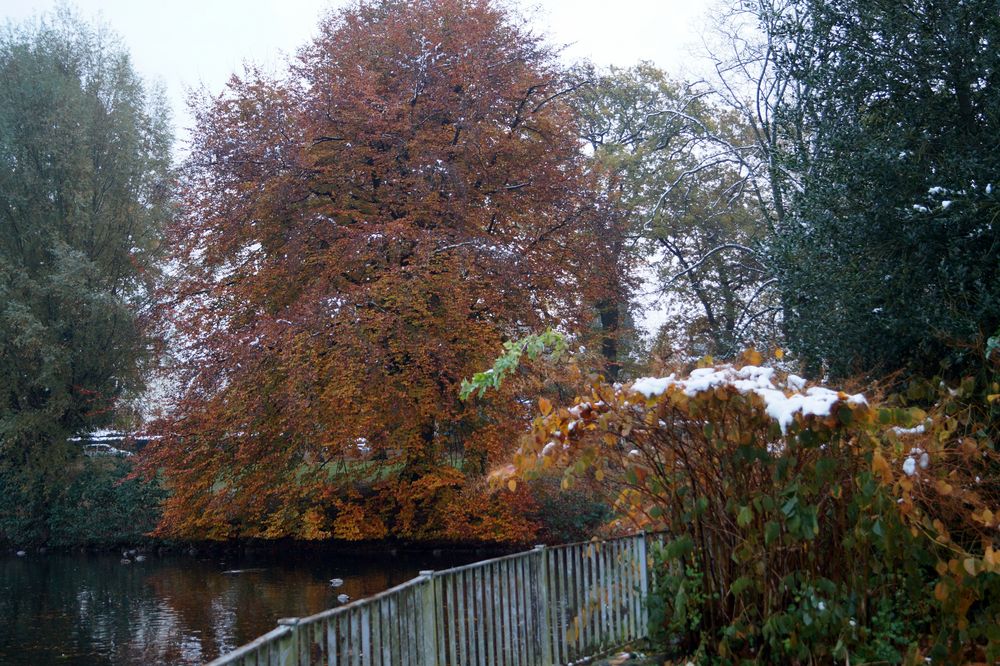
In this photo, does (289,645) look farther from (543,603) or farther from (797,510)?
(797,510)

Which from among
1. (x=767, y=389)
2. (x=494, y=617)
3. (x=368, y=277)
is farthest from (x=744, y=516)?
(x=368, y=277)

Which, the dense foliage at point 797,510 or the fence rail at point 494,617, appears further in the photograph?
the dense foliage at point 797,510

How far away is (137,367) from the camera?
29.4 meters

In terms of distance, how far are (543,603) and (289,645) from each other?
3.02 meters

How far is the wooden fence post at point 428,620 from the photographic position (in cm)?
593

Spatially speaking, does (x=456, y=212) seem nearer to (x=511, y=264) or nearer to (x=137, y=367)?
(x=511, y=264)

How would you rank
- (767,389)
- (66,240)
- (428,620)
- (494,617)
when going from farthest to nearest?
(66,240), (494,617), (767,389), (428,620)

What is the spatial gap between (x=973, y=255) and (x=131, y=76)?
29189mm

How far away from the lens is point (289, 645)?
4.39 meters

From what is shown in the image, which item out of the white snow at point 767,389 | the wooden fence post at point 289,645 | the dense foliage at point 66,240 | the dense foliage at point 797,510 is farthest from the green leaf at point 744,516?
the dense foliage at point 66,240

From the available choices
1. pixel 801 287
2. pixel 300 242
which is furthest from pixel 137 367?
pixel 801 287

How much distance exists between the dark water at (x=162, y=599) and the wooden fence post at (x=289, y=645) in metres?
9.43

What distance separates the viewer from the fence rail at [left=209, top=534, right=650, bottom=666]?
4816mm

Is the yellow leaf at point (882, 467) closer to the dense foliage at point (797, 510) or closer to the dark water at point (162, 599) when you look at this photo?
the dense foliage at point (797, 510)
